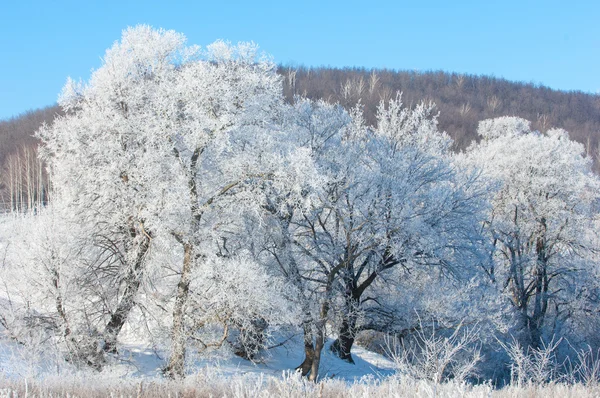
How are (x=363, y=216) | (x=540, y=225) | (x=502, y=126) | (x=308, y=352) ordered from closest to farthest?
1. (x=308, y=352)
2. (x=363, y=216)
3. (x=540, y=225)
4. (x=502, y=126)

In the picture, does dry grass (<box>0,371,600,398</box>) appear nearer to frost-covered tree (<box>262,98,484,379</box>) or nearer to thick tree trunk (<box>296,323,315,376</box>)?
thick tree trunk (<box>296,323,315,376</box>)

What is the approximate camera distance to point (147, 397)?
634 cm

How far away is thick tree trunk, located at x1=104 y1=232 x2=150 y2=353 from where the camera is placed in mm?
12578

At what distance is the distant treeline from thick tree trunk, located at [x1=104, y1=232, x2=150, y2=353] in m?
53.4

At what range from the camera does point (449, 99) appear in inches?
3688

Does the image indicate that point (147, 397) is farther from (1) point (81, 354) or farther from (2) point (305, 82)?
(2) point (305, 82)

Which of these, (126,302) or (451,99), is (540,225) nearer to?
(126,302)

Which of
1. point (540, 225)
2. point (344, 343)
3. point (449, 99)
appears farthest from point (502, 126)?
point (449, 99)

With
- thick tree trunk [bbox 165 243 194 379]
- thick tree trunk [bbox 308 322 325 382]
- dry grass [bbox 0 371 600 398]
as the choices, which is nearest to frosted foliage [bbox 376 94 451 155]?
thick tree trunk [bbox 308 322 325 382]

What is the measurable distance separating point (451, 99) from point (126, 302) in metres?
89.9

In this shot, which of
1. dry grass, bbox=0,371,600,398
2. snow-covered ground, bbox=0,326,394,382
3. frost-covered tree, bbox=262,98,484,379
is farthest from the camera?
frost-covered tree, bbox=262,98,484,379

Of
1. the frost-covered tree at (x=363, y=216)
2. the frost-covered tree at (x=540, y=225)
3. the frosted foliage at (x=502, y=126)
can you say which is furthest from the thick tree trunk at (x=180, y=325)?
the frosted foliage at (x=502, y=126)

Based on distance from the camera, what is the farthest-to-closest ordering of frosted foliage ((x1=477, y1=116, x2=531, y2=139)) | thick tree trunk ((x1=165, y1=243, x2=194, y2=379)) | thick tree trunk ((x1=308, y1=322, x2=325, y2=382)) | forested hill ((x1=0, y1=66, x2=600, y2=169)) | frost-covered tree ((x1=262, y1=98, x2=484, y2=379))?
1. forested hill ((x1=0, y1=66, x2=600, y2=169))
2. frosted foliage ((x1=477, y1=116, x2=531, y2=139))
3. frost-covered tree ((x1=262, y1=98, x2=484, y2=379))
4. thick tree trunk ((x1=308, y1=322, x2=325, y2=382))
5. thick tree trunk ((x1=165, y1=243, x2=194, y2=379))

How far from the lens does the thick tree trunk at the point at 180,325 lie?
11.6 meters
